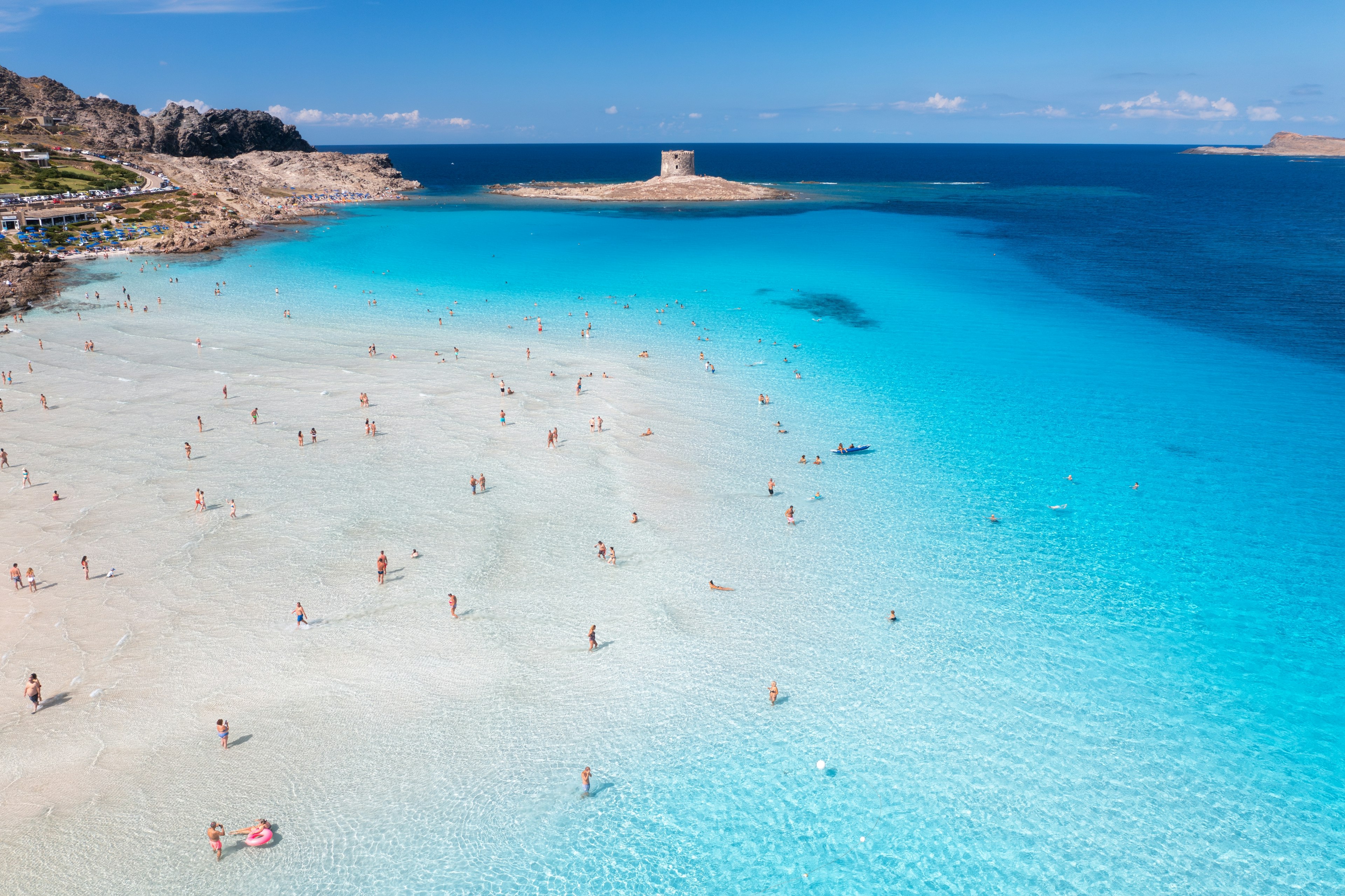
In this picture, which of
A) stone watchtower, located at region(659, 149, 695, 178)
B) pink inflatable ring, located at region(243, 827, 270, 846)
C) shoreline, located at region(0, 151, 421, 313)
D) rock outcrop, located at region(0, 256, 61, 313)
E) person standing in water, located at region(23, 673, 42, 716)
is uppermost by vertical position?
stone watchtower, located at region(659, 149, 695, 178)

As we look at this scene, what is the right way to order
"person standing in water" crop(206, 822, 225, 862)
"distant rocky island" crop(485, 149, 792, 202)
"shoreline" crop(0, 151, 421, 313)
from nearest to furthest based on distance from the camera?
"person standing in water" crop(206, 822, 225, 862) < "shoreline" crop(0, 151, 421, 313) < "distant rocky island" crop(485, 149, 792, 202)

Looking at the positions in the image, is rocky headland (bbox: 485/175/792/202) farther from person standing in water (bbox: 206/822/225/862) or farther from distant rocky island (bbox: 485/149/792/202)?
person standing in water (bbox: 206/822/225/862)

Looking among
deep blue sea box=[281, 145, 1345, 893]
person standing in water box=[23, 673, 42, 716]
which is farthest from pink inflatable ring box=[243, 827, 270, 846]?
person standing in water box=[23, 673, 42, 716]

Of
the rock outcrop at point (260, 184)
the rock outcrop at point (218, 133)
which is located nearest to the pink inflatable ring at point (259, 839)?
the rock outcrop at point (260, 184)

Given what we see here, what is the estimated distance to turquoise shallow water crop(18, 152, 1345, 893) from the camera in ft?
56.4

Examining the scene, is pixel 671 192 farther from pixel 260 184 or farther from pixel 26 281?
pixel 26 281

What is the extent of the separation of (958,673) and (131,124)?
185095 mm

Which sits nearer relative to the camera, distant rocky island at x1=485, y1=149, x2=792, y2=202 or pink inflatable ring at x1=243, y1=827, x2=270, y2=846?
pink inflatable ring at x1=243, y1=827, x2=270, y2=846

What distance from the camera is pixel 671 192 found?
148000 mm

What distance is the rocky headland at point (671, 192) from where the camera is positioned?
146750 millimetres

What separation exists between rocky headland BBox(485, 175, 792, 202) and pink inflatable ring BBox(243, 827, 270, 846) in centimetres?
14150

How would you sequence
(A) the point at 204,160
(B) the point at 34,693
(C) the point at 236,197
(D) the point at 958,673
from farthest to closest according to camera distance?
(A) the point at 204,160 < (C) the point at 236,197 < (D) the point at 958,673 < (B) the point at 34,693

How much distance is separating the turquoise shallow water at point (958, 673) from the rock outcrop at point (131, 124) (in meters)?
149

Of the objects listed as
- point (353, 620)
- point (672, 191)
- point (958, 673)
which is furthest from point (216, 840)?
point (672, 191)
